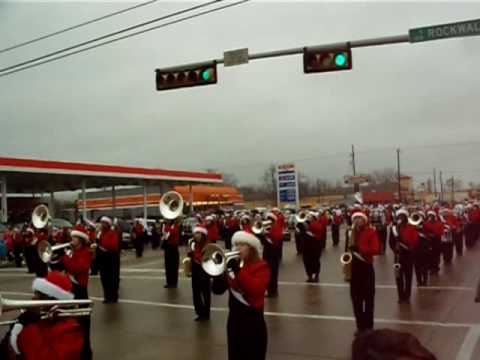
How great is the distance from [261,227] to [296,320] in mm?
5388

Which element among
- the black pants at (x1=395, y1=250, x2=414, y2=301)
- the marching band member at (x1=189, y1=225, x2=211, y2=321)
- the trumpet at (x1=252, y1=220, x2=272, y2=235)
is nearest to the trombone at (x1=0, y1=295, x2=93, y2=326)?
the marching band member at (x1=189, y1=225, x2=211, y2=321)

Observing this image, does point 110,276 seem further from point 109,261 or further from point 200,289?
point 200,289

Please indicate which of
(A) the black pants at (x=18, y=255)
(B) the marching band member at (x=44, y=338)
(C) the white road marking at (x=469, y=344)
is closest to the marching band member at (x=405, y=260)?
(C) the white road marking at (x=469, y=344)

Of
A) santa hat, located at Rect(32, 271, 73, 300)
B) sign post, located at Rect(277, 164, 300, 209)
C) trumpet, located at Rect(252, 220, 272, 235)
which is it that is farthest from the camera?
sign post, located at Rect(277, 164, 300, 209)

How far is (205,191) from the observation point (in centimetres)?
5684

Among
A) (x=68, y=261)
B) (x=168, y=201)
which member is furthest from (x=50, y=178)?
(x=68, y=261)

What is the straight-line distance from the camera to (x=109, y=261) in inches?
500

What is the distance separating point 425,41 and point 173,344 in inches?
270

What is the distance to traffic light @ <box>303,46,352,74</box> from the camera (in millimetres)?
11333

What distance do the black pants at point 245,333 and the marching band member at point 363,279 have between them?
2891mm

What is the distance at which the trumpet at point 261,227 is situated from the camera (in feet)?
46.5

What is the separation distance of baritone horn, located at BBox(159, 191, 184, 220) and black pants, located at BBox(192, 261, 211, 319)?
5640 millimetres

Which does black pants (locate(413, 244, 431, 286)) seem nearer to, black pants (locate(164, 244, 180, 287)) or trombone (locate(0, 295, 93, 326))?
black pants (locate(164, 244, 180, 287))

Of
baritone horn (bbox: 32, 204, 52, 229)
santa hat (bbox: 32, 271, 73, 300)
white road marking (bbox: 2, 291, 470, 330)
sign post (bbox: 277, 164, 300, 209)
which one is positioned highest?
sign post (bbox: 277, 164, 300, 209)
